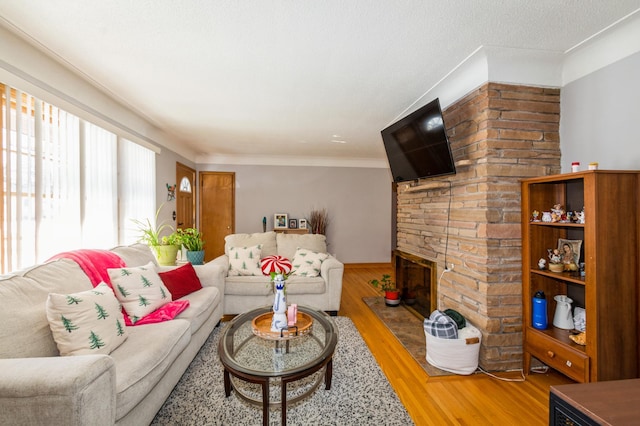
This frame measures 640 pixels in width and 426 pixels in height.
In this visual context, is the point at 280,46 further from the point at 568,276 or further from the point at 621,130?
the point at 568,276

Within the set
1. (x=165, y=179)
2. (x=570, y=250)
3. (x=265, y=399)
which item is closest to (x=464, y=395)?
(x=570, y=250)

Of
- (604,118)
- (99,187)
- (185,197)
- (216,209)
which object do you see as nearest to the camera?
(604,118)

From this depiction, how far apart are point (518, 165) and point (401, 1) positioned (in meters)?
1.50

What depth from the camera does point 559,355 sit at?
1839 millimetres

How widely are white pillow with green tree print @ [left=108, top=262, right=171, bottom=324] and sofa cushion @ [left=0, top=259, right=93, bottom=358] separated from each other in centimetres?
30

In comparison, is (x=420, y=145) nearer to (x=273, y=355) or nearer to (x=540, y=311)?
(x=540, y=311)

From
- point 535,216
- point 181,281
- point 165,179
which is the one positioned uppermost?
point 165,179

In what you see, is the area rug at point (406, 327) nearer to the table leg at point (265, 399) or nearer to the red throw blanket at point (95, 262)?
the table leg at point (265, 399)

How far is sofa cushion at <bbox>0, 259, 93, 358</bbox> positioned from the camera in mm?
1284

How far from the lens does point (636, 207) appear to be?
1.68m

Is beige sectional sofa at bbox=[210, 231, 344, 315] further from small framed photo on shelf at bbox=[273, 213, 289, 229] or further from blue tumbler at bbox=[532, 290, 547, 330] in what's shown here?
small framed photo on shelf at bbox=[273, 213, 289, 229]

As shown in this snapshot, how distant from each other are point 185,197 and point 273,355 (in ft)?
14.0

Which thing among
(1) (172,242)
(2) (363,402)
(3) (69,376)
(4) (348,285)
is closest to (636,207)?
(2) (363,402)

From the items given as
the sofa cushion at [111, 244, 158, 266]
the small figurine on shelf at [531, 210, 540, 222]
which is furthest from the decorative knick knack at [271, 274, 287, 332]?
the small figurine on shelf at [531, 210, 540, 222]
